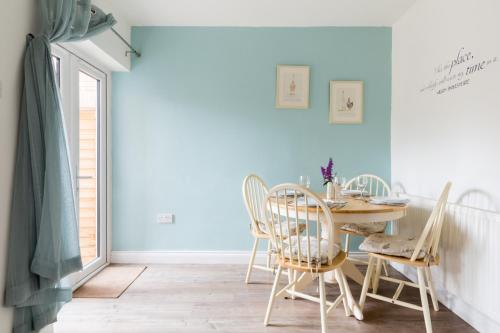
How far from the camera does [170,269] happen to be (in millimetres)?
3055

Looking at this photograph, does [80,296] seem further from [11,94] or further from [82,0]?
[82,0]

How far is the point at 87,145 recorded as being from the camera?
2873mm

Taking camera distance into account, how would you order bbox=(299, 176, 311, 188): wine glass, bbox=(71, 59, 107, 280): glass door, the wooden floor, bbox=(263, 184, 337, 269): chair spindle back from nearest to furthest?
1. bbox=(263, 184, 337, 269): chair spindle back
2. the wooden floor
3. bbox=(299, 176, 311, 188): wine glass
4. bbox=(71, 59, 107, 280): glass door

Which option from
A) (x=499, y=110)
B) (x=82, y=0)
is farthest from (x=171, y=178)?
(x=499, y=110)

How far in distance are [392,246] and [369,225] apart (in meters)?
0.63

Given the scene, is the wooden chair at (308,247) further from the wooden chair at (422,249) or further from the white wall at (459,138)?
the white wall at (459,138)

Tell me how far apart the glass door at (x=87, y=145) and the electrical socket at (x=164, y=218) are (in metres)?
0.52

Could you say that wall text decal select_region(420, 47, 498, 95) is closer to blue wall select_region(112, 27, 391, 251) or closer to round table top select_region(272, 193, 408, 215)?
blue wall select_region(112, 27, 391, 251)

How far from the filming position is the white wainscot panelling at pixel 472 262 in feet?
6.02

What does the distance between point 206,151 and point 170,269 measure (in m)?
1.21

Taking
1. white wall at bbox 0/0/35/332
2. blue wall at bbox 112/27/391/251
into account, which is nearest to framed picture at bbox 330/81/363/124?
blue wall at bbox 112/27/391/251

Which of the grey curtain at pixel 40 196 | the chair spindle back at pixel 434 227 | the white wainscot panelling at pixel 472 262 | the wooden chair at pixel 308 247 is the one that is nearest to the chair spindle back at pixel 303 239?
the wooden chair at pixel 308 247

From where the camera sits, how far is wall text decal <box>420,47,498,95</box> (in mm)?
2027

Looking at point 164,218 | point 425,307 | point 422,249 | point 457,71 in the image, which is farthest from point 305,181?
point 164,218
